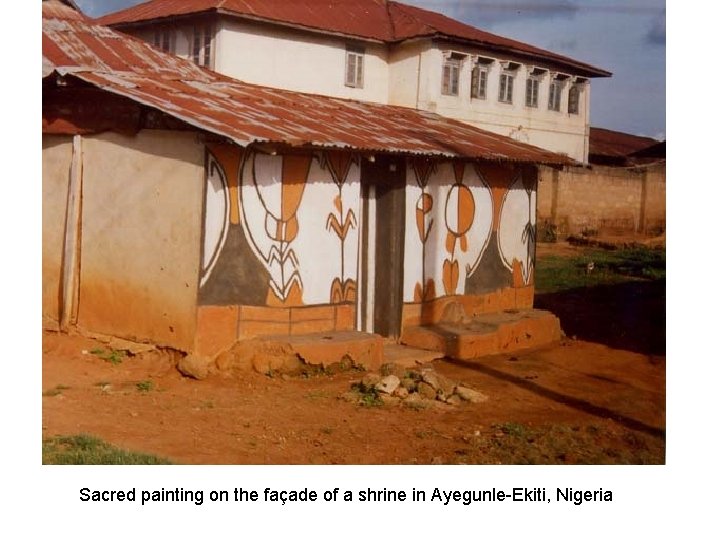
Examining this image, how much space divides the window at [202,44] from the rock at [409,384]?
51.3 ft

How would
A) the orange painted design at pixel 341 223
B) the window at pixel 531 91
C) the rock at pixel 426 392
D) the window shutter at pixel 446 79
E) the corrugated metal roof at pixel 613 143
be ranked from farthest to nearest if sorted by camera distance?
the corrugated metal roof at pixel 613 143
the window at pixel 531 91
the window shutter at pixel 446 79
the orange painted design at pixel 341 223
the rock at pixel 426 392

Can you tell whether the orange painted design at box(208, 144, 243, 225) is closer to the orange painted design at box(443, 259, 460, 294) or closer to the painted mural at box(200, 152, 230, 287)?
the painted mural at box(200, 152, 230, 287)

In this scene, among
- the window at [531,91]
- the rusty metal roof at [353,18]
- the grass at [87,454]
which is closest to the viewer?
the grass at [87,454]

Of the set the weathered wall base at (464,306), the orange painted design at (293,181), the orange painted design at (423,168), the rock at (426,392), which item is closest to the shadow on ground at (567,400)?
the weathered wall base at (464,306)

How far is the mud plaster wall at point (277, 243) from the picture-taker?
29.5 ft

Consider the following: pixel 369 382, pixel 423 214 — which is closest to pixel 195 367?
pixel 369 382

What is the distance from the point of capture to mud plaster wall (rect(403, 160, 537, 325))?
11.2 m

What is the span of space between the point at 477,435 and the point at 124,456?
274 cm

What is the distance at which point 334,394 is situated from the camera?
8672 millimetres

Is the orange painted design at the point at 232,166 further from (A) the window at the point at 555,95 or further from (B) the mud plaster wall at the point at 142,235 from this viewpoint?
(A) the window at the point at 555,95

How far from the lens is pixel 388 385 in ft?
28.1

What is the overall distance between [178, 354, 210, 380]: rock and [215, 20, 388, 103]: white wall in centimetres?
1479
